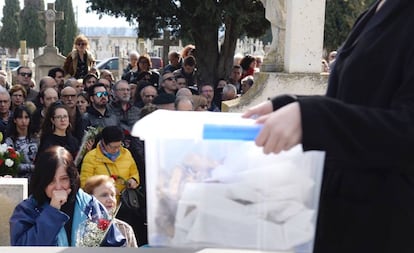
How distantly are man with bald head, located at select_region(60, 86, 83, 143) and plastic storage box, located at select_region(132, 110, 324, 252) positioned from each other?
4.90m

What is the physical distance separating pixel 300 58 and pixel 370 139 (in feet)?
15.6

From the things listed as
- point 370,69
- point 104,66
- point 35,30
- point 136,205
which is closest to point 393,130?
point 370,69

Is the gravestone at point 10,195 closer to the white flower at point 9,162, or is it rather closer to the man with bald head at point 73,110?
the white flower at point 9,162

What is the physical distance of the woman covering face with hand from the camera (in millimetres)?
3621

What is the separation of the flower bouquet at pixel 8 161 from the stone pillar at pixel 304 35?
253 centimetres

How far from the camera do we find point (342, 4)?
33875 mm

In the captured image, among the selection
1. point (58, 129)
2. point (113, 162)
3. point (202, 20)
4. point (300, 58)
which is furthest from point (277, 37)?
point (202, 20)

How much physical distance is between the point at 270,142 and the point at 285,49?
4920 millimetres

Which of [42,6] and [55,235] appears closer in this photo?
[55,235]

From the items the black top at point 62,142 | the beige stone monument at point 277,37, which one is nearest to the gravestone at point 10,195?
the black top at point 62,142

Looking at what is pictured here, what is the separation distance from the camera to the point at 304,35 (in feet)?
19.8

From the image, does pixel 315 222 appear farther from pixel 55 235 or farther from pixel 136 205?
pixel 136 205

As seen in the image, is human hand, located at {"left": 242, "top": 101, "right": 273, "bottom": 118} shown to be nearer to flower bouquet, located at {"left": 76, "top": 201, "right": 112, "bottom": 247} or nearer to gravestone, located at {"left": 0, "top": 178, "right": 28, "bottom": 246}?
flower bouquet, located at {"left": 76, "top": 201, "right": 112, "bottom": 247}

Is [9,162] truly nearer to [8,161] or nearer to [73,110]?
[8,161]
